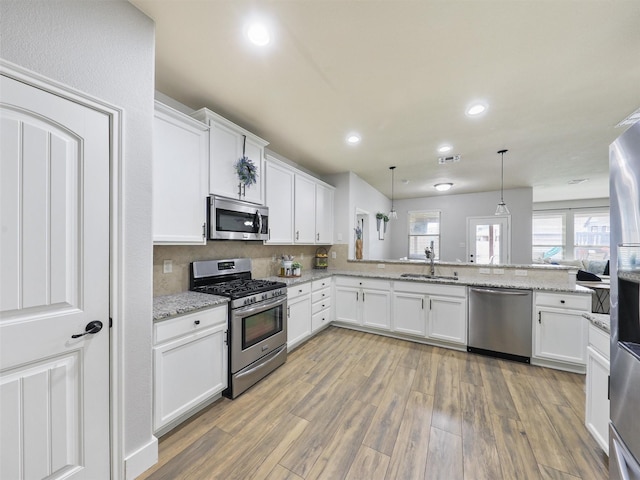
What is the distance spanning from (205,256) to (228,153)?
3.61 feet

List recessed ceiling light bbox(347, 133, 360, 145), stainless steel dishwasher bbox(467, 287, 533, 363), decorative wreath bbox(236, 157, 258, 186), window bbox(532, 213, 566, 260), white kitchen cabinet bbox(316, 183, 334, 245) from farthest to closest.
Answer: window bbox(532, 213, 566, 260), white kitchen cabinet bbox(316, 183, 334, 245), recessed ceiling light bbox(347, 133, 360, 145), stainless steel dishwasher bbox(467, 287, 533, 363), decorative wreath bbox(236, 157, 258, 186)

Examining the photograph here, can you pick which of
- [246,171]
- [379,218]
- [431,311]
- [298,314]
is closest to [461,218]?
[379,218]

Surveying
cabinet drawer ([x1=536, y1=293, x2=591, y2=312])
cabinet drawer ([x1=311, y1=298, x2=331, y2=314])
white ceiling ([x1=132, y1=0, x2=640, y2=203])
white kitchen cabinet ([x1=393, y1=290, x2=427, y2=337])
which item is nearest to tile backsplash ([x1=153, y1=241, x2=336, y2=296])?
cabinet drawer ([x1=311, y1=298, x2=331, y2=314])

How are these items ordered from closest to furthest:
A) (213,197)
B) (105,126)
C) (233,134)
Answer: (105,126) → (213,197) → (233,134)

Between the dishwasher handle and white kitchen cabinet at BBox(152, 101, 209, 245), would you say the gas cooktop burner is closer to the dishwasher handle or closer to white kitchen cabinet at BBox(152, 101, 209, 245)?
white kitchen cabinet at BBox(152, 101, 209, 245)

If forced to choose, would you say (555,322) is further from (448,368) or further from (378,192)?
(378,192)

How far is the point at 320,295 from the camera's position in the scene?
3.70 meters

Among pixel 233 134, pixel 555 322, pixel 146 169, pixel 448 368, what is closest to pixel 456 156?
pixel 555 322

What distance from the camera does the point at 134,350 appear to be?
148 cm

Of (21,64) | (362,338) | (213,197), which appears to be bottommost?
(362,338)

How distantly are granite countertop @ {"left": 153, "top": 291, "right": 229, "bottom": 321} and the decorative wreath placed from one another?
124 cm

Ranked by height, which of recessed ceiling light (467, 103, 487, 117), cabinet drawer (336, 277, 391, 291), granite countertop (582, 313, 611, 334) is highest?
recessed ceiling light (467, 103, 487, 117)

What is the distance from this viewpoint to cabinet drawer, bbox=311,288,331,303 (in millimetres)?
3551

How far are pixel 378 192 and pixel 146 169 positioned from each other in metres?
5.56
